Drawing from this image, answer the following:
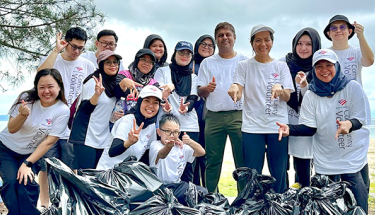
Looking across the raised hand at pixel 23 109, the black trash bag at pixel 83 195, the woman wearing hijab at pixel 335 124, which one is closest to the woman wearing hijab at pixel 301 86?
the woman wearing hijab at pixel 335 124

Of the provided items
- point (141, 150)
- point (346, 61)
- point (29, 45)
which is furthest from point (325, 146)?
point (29, 45)

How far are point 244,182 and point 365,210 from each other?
3.10 feet

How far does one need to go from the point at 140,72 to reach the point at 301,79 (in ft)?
4.72

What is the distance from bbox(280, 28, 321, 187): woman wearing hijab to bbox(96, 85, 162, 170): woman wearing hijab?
1228mm

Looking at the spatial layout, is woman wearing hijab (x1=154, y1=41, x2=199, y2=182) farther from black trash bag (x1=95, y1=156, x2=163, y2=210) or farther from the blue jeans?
black trash bag (x1=95, y1=156, x2=163, y2=210)

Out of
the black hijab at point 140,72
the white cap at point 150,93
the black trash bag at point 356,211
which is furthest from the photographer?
the black hijab at point 140,72

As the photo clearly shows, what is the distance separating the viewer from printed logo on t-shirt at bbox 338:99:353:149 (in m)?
2.93

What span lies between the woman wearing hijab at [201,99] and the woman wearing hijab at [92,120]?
3.31 feet

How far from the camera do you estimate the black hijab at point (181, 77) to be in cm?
369

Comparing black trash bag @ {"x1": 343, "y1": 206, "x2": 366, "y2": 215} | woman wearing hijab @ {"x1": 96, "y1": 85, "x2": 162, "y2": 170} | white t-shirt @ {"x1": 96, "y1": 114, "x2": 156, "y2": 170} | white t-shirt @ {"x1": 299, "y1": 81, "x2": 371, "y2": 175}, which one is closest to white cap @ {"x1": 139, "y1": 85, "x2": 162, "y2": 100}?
woman wearing hijab @ {"x1": 96, "y1": 85, "x2": 162, "y2": 170}

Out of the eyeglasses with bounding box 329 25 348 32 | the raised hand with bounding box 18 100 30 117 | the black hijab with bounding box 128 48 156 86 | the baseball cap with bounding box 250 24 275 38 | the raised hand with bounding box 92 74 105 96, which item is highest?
the eyeglasses with bounding box 329 25 348 32

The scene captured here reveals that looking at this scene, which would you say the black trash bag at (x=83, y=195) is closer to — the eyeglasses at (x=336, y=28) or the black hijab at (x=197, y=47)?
the black hijab at (x=197, y=47)

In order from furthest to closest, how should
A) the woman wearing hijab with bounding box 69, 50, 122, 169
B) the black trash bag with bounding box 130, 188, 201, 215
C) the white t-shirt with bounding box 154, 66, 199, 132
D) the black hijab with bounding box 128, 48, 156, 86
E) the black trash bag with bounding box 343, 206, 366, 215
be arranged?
the white t-shirt with bounding box 154, 66, 199, 132
the black hijab with bounding box 128, 48, 156, 86
the woman wearing hijab with bounding box 69, 50, 122, 169
the black trash bag with bounding box 343, 206, 366, 215
the black trash bag with bounding box 130, 188, 201, 215

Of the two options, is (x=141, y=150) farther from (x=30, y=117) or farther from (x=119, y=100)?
(x=30, y=117)
